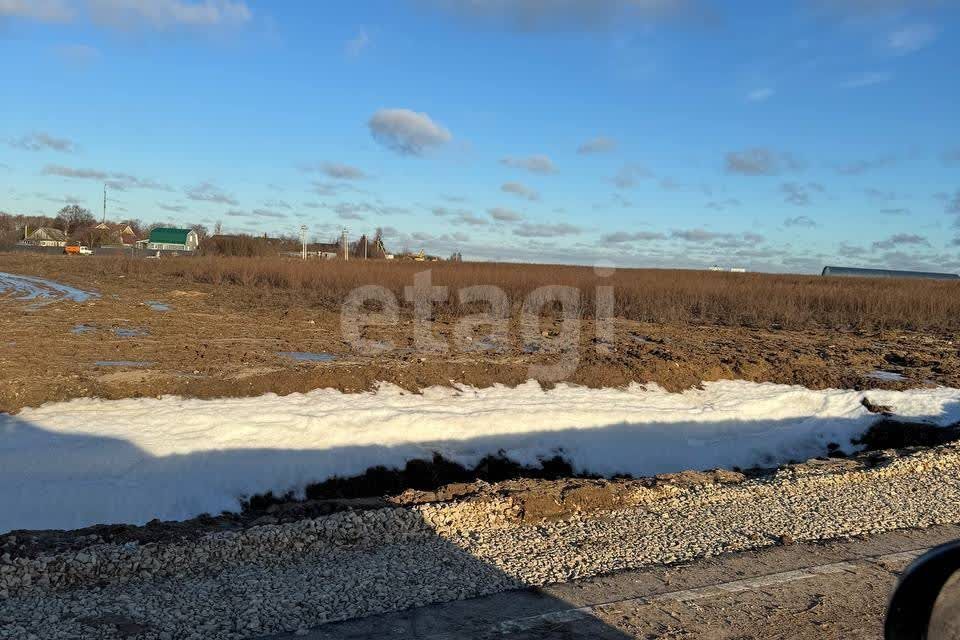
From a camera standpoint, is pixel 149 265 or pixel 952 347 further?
pixel 149 265

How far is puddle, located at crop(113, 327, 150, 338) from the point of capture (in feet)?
57.1

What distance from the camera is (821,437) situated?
12.8 m

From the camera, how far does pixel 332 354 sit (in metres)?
16.1

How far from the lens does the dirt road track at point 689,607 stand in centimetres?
417

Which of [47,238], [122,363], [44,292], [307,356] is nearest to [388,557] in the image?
[122,363]

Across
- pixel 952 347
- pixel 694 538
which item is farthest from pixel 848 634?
pixel 952 347

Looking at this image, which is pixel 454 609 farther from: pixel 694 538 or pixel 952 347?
pixel 952 347

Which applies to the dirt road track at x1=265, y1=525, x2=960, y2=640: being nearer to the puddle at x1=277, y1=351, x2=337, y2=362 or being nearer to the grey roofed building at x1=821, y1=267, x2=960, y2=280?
the puddle at x1=277, y1=351, x2=337, y2=362

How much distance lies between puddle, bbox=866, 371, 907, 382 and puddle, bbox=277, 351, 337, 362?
11.6m

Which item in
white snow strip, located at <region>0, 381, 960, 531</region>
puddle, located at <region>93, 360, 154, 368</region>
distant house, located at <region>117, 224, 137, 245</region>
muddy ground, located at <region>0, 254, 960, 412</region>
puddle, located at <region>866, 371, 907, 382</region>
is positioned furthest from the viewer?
distant house, located at <region>117, 224, 137, 245</region>

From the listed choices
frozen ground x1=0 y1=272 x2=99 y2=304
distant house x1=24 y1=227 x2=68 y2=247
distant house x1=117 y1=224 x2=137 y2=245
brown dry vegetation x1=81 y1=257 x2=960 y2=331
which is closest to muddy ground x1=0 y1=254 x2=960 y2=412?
frozen ground x1=0 y1=272 x2=99 y2=304

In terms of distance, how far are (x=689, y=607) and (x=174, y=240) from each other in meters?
105

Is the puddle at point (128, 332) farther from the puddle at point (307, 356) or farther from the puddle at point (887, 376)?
the puddle at point (887, 376)

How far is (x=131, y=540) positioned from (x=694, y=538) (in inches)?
165
